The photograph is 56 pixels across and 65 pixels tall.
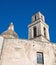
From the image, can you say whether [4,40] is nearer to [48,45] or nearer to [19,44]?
[19,44]

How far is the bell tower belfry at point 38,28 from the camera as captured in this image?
3875 centimetres

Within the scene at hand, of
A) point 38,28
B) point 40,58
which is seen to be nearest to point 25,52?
point 40,58

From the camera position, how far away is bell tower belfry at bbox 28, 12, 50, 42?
38750 mm

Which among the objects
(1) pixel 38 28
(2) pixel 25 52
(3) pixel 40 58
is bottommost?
(3) pixel 40 58

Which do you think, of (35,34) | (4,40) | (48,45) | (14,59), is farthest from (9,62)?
(35,34)

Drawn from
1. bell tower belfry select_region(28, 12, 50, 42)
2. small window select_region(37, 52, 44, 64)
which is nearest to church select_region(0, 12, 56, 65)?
small window select_region(37, 52, 44, 64)

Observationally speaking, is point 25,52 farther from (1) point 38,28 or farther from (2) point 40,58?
(1) point 38,28

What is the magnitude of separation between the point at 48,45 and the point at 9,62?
5930mm

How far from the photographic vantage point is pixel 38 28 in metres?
40.2

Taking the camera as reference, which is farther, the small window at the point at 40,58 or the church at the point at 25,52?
the small window at the point at 40,58

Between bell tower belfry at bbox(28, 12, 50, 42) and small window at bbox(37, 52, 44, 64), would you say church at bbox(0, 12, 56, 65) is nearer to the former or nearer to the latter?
small window at bbox(37, 52, 44, 64)

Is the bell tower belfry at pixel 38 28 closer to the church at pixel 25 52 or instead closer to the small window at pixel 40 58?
the church at pixel 25 52

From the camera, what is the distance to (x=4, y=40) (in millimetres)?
19938

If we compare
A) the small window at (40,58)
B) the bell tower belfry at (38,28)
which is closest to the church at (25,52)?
the small window at (40,58)
